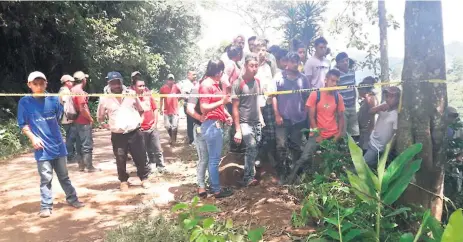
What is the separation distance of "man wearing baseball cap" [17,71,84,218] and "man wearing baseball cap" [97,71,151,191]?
77 cm

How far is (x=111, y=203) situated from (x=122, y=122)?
3.54 ft

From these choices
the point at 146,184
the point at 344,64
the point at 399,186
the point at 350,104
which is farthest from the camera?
the point at 344,64

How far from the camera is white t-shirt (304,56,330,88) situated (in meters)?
5.83


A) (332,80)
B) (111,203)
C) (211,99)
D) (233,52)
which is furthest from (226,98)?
(111,203)

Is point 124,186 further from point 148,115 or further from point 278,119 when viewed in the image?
point 278,119

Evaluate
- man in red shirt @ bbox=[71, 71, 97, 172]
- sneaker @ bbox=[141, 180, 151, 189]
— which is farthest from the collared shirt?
man in red shirt @ bbox=[71, 71, 97, 172]

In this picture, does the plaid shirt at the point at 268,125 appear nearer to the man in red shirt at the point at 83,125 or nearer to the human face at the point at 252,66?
the human face at the point at 252,66

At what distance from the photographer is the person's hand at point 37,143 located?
4112 millimetres

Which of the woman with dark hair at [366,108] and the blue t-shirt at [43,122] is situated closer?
the blue t-shirt at [43,122]

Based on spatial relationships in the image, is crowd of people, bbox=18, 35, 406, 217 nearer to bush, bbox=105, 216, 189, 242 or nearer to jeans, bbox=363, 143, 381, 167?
jeans, bbox=363, 143, 381, 167

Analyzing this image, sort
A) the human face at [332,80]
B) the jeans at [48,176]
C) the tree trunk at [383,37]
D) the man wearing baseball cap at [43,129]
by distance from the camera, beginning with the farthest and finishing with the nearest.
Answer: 1. the tree trunk at [383,37]
2. the human face at [332,80]
3. the jeans at [48,176]
4. the man wearing baseball cap at [43,129]

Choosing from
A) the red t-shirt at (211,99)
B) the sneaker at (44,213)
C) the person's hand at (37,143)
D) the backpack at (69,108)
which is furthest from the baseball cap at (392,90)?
the backpack at (69,108)

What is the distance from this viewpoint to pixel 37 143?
163 inches

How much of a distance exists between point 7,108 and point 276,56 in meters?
8.48
